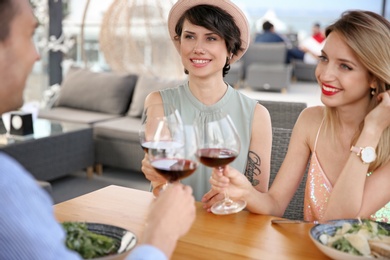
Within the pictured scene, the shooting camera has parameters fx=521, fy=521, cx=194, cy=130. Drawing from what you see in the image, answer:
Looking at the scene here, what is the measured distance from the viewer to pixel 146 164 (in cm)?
161

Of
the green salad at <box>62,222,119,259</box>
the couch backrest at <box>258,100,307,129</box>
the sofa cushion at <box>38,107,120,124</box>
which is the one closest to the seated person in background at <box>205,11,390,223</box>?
the green salad at <box>62,222,119,259</box>

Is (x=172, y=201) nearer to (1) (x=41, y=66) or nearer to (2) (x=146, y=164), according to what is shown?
(2) (x=146, y=164)

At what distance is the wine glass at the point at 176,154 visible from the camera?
1.23 m

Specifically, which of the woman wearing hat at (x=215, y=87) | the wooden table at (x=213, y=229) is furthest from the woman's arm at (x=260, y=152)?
the wooden table at (x=213, y=229)

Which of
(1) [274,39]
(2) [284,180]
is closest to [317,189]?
(2) [284,180]

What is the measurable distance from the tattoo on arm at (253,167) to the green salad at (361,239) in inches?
27.3

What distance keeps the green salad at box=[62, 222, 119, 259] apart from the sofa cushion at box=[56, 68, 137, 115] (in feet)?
13.8

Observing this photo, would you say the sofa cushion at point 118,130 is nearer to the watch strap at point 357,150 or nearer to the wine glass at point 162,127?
the watch strap at point 357,150

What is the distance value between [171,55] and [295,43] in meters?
8.14

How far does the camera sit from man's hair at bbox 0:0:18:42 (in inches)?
35.3

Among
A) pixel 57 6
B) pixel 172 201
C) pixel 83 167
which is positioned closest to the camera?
pixel 172 201

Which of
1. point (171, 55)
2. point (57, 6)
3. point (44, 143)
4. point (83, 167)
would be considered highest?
point (57, 6)

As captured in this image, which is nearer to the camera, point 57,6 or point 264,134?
point 264,134

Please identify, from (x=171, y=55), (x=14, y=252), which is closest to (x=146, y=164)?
(x=14, y=252)
